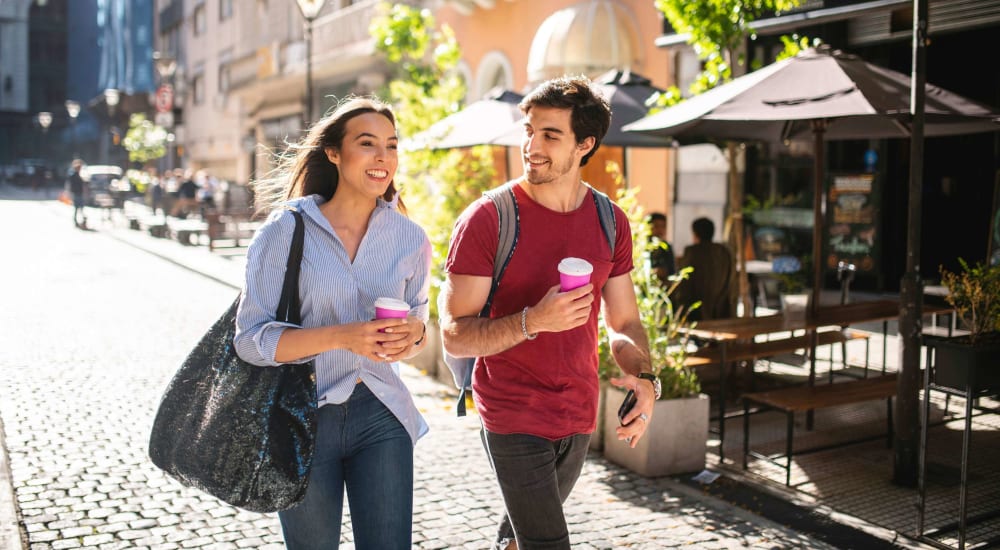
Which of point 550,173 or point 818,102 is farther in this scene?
point 818,102

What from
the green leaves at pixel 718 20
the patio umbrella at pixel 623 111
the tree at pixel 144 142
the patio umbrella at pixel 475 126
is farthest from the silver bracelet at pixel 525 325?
the tree at pixel 144 142

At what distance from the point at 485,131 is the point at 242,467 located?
7.60 meters

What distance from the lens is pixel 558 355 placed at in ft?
10.0

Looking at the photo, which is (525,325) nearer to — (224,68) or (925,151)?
(925,151)

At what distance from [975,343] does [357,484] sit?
334 cm

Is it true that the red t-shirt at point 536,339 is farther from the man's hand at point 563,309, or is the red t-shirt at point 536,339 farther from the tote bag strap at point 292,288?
the tote bag strap at point 292,288

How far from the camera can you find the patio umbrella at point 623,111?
9.68m

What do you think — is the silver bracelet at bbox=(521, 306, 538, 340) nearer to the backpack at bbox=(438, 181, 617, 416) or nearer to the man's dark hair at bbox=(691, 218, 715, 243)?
the backpack at bbox=(438, 181, 617, 416)

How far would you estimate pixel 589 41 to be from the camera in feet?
54.5

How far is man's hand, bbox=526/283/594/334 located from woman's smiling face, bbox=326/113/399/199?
26.7 inches

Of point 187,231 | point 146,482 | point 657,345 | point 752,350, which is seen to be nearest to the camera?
point 146,482

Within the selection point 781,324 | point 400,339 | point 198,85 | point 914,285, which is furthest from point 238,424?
point 198,85

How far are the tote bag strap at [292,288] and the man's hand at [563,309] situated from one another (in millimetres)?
692

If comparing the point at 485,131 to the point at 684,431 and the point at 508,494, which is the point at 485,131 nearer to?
the point at 684,431
